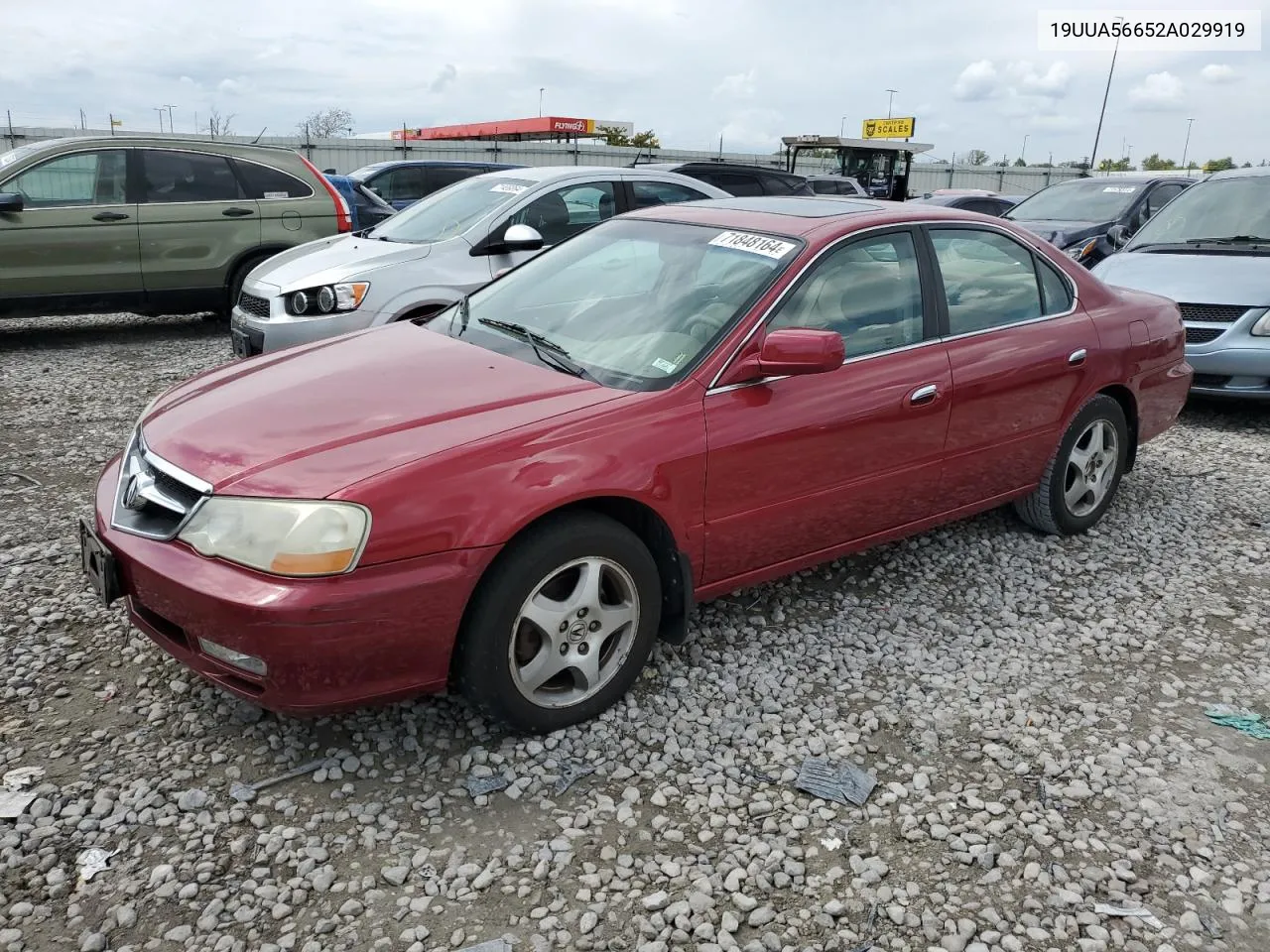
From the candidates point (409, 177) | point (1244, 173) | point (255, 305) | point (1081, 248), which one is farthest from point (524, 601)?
point (409, 177)

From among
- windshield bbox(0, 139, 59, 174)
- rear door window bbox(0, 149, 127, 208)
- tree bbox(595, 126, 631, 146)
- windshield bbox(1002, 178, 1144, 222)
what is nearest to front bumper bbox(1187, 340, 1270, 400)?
windshield bbox(1002, 178, 1144, 222)

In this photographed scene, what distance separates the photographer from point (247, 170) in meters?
9.09

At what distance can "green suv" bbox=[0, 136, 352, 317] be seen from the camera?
26.6 feet

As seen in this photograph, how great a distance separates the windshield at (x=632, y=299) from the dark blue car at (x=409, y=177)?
11.2 m

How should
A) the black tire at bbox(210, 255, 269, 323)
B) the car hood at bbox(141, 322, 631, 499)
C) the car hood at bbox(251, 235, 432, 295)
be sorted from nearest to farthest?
the car hood at bbox(141, 322, 631, 499)
the car hood at bbox(251, 235, 432, 295)
the black tire at bbox(210, 255, 269, 323)

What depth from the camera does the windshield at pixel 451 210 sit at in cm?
689

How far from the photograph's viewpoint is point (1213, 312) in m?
6.72

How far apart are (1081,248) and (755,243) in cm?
756

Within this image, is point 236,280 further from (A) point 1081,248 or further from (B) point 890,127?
(B) point 890,127

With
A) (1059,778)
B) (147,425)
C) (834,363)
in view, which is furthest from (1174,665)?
(147,425)

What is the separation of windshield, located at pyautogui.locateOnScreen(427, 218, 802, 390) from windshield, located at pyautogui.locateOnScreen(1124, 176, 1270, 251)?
5.52m

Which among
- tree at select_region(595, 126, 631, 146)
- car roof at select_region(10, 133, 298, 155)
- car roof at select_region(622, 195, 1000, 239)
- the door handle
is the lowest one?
the door handle

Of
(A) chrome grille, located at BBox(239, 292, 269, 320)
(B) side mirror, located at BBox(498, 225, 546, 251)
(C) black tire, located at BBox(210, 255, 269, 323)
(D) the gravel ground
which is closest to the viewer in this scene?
(D) the gravel ground

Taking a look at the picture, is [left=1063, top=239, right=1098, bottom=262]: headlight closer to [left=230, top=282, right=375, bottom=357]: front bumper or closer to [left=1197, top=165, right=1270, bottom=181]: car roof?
[left=1197, top=165, right=1270, bottom=181]: car roof
